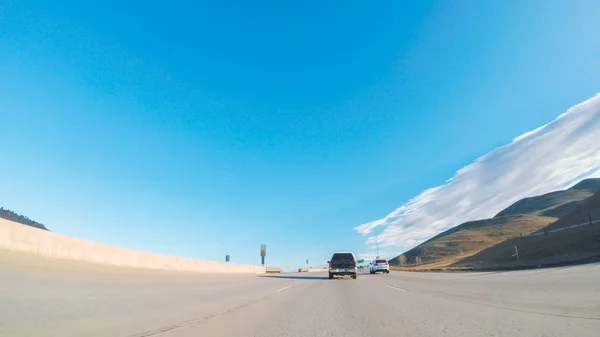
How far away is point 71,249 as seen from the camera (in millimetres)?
12867

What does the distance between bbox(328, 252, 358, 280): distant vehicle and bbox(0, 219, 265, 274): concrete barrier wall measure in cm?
1123

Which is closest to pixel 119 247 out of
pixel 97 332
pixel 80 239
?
pixel 80 239

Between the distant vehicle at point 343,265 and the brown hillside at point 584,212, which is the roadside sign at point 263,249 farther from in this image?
the brown hillside at point 584,212

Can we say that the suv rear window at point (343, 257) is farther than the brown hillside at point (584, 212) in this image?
No

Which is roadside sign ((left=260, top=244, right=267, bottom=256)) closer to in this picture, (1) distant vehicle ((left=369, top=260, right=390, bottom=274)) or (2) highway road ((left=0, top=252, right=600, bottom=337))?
(1) distant vehicle ((left=369, top=260, right=390, bottom=274))

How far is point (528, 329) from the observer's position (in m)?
4.89

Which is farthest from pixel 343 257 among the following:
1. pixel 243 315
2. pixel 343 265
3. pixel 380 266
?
pixel 243 315

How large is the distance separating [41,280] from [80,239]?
6793mm

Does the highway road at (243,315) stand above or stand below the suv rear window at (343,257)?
below

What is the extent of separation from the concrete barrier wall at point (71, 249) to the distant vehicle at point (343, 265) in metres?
11.2

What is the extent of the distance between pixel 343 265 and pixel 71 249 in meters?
18.4

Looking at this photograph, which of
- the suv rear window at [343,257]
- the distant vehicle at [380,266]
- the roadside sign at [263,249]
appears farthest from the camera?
the roadside sign at [263,249]

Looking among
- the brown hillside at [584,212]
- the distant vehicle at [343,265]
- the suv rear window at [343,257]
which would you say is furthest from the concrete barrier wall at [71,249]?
the brown hillside at [584,212]

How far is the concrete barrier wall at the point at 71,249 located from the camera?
1022cm
